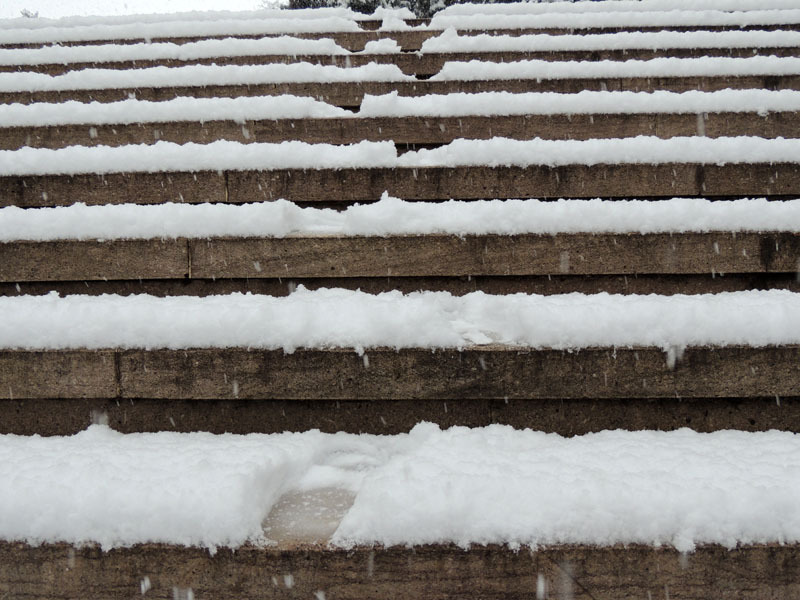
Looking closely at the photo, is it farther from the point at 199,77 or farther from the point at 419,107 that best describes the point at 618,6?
the point at 199,77

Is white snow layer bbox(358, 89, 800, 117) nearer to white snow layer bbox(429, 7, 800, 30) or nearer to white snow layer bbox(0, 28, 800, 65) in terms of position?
white snow layer bbox(0, 28, 800, 65)

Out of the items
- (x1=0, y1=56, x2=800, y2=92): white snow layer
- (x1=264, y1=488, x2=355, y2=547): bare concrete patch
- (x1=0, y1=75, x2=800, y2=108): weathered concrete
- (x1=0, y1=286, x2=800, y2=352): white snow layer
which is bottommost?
(x1=264, y1=488, x2=355, y2=547): bare concrete patch

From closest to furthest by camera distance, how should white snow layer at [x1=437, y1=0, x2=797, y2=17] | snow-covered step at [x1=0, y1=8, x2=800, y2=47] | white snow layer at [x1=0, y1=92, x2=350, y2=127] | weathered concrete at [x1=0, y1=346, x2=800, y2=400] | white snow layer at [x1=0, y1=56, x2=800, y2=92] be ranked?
weathered concrete at [x1=0, y1=346, x2=800, y2=400], white snow layer at [x1=0, y1=92, x2=350, y2=127], white snow layer at [x1=0, y1=56, x2=800, y2=92], snow-covered step at [x1=0, y1=8, x2=800, y2=47], white snow layer at [x1=437, y1=0, x2=797, y2=17]

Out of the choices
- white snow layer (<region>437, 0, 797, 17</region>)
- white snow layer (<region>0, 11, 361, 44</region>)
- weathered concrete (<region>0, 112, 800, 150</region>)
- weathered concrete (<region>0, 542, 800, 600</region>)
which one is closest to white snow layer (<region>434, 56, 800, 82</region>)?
weathered concrete (<region>0, 112, 800, 150</region>)

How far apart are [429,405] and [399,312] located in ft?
1.07

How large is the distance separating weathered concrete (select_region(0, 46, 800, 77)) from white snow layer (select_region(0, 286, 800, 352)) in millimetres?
2733

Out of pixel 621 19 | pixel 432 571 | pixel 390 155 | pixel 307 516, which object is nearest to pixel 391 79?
pixel 390 155

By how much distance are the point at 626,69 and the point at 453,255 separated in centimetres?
240

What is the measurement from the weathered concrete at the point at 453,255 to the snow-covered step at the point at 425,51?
2.47 m

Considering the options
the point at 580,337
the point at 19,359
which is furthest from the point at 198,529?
the point at 580,337

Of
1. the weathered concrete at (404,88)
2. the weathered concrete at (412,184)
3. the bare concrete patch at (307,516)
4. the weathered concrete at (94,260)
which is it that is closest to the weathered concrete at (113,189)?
the weathered concrete at (412,184)

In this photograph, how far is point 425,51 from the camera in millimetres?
4441

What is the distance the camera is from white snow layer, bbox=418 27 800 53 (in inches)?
168

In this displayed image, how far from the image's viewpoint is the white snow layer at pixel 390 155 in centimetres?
277
